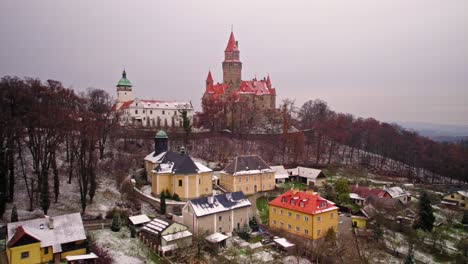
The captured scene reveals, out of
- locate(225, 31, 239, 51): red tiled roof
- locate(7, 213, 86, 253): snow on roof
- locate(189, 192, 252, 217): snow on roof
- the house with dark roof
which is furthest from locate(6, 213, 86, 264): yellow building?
locate(225, 31, 239, 51): red tiled roof

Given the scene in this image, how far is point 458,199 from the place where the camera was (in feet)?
143

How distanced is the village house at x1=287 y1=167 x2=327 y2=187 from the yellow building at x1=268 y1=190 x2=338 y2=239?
1477 cm

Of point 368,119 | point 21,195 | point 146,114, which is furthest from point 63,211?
point 368,119

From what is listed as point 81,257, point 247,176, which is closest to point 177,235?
point 81,257

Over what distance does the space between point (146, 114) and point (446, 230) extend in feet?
167

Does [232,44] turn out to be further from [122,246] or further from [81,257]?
[81,257]

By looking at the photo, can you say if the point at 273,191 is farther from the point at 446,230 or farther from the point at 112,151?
the point at 112,151

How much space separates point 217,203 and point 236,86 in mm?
51211

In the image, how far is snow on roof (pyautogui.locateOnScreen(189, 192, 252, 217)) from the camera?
27780 millimetres

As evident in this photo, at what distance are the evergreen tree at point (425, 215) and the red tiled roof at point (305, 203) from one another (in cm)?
1010

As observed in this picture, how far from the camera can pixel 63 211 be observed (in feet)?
94.4

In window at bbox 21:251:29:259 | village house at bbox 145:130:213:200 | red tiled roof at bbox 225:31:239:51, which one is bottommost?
window at bbox 21:251:29:259

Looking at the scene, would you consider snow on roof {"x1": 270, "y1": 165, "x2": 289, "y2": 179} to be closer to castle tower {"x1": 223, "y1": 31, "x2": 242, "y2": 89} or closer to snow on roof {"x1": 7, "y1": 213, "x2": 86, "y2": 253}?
snow on roof {"x1": 7, "y1": 213, "x2": 86, "y2": 253}

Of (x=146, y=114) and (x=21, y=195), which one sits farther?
(x=146, y=114)
